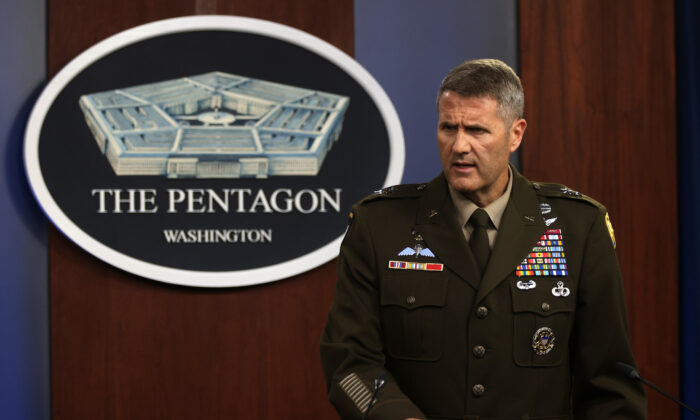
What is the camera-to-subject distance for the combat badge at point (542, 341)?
145 cm

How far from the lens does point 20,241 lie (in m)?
2.32

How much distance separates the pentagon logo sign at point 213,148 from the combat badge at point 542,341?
1.03 metres

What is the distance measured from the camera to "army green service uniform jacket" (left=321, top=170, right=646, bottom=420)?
1434 millimetres

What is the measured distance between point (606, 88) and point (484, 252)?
1.29 metres

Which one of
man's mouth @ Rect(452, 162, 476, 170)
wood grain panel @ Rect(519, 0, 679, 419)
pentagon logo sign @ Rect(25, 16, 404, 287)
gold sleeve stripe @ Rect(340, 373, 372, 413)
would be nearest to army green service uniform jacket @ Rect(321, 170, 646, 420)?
gold sleeve stripe @ Rect(340, 373, 372, 413)

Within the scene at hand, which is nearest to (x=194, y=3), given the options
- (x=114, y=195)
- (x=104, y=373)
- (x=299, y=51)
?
(x=299, y=51)

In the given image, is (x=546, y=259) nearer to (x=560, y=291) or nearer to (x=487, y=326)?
(x=560, y=291)

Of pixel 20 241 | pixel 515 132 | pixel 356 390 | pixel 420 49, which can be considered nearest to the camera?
pixel 356 390

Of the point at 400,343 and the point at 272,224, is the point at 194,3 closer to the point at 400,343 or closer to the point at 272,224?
the point at 272,224

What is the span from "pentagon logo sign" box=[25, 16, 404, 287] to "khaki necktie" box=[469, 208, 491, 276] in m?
0.90

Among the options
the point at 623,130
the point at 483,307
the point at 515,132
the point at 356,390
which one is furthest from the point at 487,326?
the point at 623,130

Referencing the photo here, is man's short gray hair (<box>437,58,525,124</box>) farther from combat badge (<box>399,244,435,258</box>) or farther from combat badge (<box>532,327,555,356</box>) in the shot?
combat badge (<box>532,327,555,356</box>)

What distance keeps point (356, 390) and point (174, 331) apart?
3.70ft

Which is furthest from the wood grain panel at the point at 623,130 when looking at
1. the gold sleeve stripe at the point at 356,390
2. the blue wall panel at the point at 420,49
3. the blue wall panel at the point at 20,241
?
the blue wall panel at the point at 20,241
